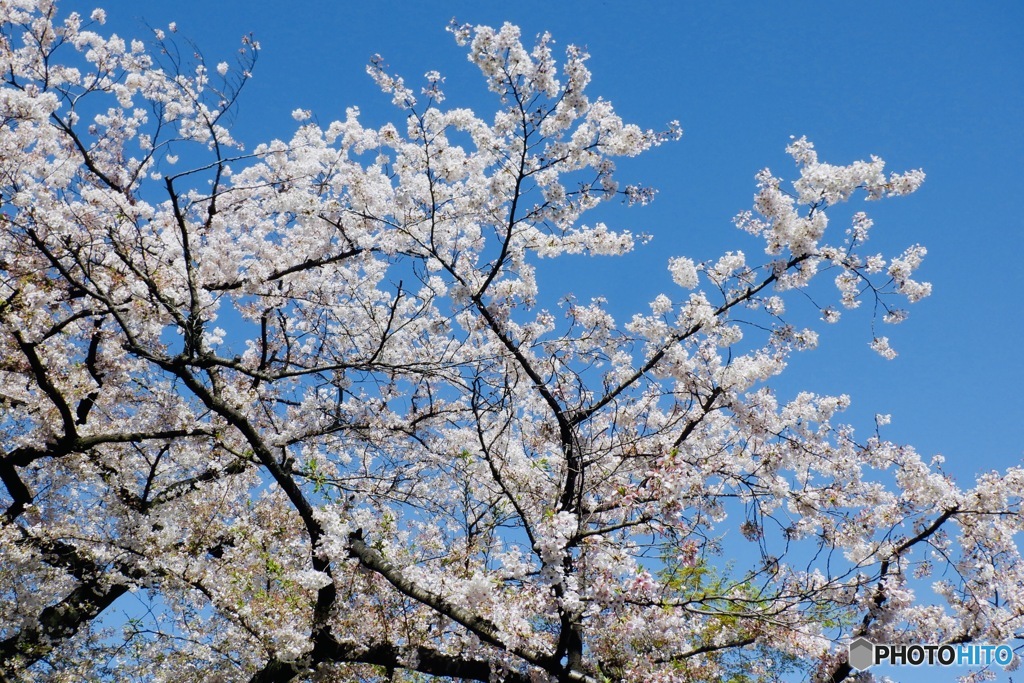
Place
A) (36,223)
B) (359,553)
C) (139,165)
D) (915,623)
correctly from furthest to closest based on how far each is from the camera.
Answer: (139,165), (915,623), (36,223), (359,553)

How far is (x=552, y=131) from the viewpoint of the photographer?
27.0 feet

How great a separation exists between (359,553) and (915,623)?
7694 mm

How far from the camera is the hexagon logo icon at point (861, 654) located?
28.1 feet

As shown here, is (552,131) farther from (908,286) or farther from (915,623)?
(915,623)

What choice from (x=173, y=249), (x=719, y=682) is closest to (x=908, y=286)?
(x=719, y=682)

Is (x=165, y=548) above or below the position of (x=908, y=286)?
below

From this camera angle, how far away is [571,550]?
718 centimetres

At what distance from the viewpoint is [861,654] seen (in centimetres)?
864

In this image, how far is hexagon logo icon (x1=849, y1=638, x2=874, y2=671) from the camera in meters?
8.56

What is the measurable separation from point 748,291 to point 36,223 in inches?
350

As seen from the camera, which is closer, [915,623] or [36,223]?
[36,223]

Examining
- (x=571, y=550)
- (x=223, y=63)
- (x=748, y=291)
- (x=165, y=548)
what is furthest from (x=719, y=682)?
(x=223, y=63)

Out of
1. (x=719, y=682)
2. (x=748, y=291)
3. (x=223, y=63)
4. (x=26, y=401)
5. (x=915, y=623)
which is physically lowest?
(x=719, y=682)

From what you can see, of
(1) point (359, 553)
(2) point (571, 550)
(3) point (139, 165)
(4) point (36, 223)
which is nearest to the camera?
(2) point (571, 550)
